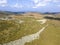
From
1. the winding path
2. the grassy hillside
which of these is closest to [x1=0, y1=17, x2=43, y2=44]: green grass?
the grassy hillside

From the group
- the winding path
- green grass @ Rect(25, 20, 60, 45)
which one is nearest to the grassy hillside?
green grass @ Rect(25, 20, 60, 45)

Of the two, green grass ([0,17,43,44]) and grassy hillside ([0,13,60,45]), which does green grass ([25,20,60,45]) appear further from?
green grass ([0,17,43,44])

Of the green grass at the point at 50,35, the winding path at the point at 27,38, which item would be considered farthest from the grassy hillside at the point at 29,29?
the winding path at the point at 27,38

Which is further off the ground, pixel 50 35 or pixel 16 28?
pixel 16 28

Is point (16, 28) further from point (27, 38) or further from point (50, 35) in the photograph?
point (50, 35)

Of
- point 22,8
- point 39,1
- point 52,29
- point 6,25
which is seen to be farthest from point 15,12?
point 52,29

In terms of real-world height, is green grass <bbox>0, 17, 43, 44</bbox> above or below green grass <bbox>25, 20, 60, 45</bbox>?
above

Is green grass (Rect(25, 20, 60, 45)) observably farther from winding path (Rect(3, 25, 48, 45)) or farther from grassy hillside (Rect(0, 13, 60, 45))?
winding path (Rect(3, 25, 48, 45))

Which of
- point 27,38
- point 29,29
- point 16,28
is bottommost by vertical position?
point 27,38

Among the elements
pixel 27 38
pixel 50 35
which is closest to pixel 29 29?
pixel 27 38

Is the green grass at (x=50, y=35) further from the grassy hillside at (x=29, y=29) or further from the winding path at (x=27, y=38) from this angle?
the winding path at (x=27, y=38)

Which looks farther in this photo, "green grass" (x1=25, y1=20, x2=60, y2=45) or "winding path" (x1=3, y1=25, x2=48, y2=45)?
Answer: "green grass" (x1=25, y1=20, x2=60, y2=45)

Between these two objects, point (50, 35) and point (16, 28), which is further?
point (50, 35)
